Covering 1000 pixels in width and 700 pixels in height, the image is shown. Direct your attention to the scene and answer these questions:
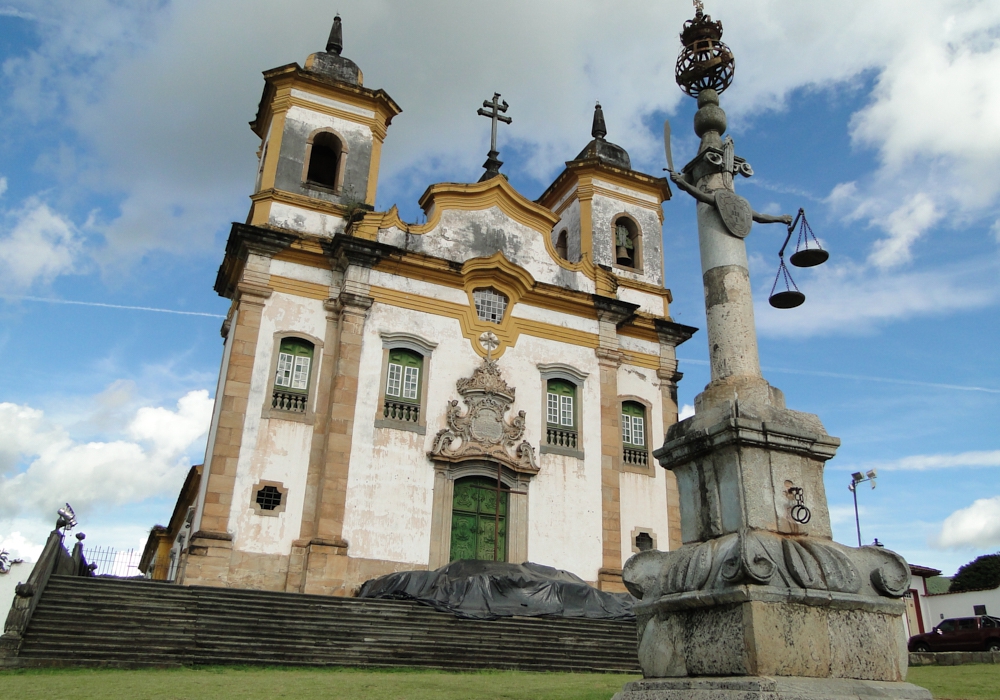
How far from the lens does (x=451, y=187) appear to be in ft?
62.0

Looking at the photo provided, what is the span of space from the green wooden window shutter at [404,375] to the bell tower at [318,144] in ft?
10.6

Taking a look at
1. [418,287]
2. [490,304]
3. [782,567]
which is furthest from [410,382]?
[782,567]

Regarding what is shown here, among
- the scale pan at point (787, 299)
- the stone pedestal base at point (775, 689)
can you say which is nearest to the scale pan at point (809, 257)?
the scale pan at point (787, 299)

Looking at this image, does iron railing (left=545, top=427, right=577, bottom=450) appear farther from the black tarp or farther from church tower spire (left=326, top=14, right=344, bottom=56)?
church tower spire (left=326, top=14, right=344, bottom=56)

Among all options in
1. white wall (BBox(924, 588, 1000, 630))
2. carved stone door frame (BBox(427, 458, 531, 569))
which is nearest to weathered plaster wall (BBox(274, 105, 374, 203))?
carved stone door frame (BBox(427, 458, 531, 569))

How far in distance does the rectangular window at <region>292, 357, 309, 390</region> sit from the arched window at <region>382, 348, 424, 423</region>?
1.61m

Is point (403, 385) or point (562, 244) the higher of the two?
point (562, 244)

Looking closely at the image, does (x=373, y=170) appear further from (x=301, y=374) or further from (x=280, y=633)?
(x=280, y=633)

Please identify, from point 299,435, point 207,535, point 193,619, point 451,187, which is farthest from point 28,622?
point 451,187

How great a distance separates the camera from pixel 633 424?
62.7 feet

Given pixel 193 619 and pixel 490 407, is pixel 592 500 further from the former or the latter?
pixel 193 619

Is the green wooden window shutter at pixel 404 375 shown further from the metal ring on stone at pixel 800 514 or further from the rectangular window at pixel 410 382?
the metal ring on stone at pixel 800 514

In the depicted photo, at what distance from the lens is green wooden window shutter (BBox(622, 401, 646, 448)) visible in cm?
1888

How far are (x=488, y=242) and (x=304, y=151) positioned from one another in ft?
15.5
